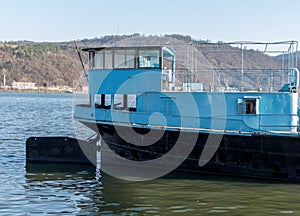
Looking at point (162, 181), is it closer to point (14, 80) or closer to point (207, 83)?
point (207, 83)

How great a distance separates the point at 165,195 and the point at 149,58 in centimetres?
613

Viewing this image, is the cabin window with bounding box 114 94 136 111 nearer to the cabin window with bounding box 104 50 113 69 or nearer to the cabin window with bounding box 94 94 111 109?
the cabin window with bounding box 94 94 111 109

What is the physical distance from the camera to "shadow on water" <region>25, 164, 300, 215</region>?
15.2 m

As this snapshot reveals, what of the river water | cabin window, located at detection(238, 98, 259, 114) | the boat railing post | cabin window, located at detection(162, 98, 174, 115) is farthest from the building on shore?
cabin window, located at detection(238, 98, 259, 114)

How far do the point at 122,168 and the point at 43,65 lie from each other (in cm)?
16934

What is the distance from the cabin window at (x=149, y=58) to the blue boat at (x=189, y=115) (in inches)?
1.5

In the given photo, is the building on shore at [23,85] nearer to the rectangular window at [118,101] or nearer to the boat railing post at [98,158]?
the boat railing post at [98,158]

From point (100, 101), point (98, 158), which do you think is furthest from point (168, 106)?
point (98, 158)

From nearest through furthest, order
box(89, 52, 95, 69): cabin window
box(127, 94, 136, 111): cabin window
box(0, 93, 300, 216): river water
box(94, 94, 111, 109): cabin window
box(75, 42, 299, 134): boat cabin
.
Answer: box(0, 93, 300, 216): river water → box(75, 42, 299, 134): boat cabin → box(127, 94, 136, 111): cabin window → box(94, 94, 111, 109): cabin window → box(89, 52, 95, 69): cabin window

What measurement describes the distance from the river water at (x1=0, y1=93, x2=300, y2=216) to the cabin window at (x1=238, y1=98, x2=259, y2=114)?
2.56 metres

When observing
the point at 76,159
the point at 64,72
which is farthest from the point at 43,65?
the point at 76,159

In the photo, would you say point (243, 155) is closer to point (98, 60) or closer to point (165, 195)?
point (165, 195)

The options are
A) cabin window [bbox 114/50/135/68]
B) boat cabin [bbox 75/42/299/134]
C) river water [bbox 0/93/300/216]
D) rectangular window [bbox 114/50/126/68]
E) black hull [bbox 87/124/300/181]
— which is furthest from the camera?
rectangular window [bbox 114/50/126/68]

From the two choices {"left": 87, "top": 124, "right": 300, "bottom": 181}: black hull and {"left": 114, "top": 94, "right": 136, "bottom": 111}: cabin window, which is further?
{"left": 114, "top": 94, "right": 136, "bottom": 111}: cabin window
